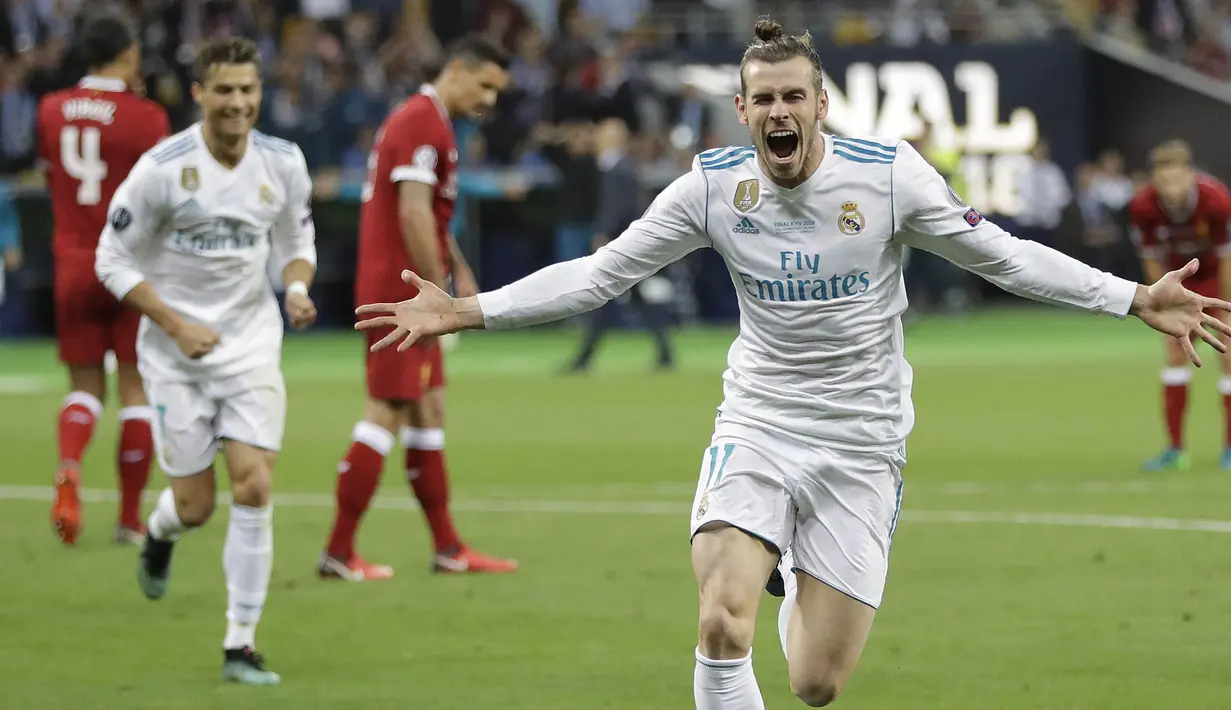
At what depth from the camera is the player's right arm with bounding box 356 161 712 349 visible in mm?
5750

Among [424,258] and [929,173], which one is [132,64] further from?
[929,173]

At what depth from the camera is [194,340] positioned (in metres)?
7.49

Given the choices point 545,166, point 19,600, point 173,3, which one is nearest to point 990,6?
point 545,166

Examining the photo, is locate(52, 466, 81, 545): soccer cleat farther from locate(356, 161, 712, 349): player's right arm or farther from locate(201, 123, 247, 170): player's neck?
locate(356, 161, 712, 349): player's right arm

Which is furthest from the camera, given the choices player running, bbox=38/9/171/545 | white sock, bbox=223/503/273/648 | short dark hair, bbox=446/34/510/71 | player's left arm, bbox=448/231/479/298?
player running, bbox=38/9/171/545

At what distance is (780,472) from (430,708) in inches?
65.6

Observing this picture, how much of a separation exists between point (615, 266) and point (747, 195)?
0.44 m

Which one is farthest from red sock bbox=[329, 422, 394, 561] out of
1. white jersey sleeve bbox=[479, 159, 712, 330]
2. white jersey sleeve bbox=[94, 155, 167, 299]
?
white jersey sleeve bbox=[479, 159, 712, 330]

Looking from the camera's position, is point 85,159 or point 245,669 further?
point 85,159

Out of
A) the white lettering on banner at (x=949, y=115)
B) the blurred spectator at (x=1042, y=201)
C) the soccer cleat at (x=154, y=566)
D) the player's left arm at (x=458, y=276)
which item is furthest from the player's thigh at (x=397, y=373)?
the blurred spectator at (x=1042, y=201)

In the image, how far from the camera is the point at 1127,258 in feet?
103

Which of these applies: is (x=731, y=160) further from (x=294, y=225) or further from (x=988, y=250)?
(x=294, y=225)

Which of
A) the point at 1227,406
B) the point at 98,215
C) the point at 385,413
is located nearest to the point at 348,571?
the point at 385,413

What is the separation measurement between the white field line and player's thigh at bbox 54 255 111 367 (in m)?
1.84
